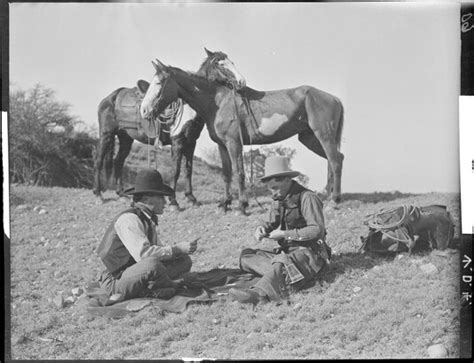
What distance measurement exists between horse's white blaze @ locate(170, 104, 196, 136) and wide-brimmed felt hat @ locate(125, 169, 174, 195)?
1.58 feet

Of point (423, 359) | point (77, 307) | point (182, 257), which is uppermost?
point (182, 257)

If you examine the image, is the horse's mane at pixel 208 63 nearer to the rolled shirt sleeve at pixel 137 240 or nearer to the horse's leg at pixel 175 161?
the horse's leg at pixel 175 161

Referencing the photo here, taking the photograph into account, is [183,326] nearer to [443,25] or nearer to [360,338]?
[360,338]

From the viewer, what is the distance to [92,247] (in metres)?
6.87

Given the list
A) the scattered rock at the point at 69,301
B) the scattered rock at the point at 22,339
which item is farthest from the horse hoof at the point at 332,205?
the scattered rock at the point at 22,339

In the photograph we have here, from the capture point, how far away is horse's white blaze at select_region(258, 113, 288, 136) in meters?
7.05

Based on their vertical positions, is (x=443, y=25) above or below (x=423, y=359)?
above

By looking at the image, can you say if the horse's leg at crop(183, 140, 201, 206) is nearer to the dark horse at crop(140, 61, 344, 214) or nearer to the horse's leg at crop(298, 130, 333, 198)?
the dark horse at crop(140, 61, 344, 214)

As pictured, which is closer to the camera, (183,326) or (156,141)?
(183,326)

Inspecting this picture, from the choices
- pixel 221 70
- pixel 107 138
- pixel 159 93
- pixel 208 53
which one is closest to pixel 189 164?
pixel 159 93

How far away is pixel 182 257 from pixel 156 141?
1187mm

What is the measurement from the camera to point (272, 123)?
23.2 ft

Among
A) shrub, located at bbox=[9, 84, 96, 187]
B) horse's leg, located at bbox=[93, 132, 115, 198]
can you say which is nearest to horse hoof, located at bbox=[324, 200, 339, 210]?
horse's leg, located at bbox=[93, 132, 115, 198]

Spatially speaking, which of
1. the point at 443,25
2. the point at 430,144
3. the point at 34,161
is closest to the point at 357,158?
the point at 430,144
